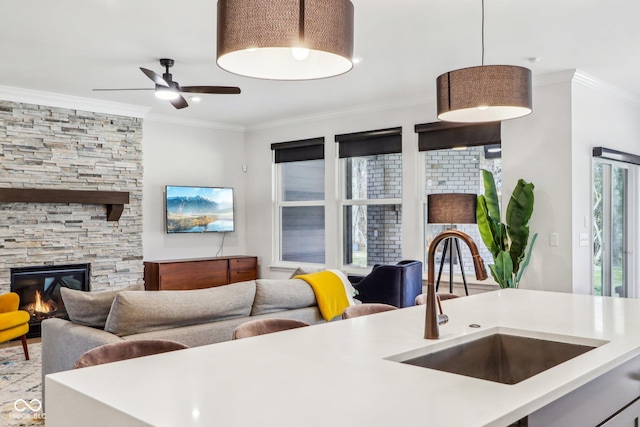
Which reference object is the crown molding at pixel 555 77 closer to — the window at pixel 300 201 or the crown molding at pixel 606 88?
the crown molding at pixel 606 88

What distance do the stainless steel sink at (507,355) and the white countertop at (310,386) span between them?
1.9 inches

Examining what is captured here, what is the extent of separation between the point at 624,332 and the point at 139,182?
19.6 ft

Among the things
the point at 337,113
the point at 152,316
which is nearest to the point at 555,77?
the point at 337,113

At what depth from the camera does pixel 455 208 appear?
5.24 m

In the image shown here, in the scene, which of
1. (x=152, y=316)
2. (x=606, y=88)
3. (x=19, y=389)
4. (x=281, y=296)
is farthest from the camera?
(x=606, y=88)

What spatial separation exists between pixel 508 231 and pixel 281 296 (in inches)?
102

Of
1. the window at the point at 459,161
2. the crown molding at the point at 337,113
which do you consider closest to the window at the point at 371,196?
the crown molding at the point at 337,113

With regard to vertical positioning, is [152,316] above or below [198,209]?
below

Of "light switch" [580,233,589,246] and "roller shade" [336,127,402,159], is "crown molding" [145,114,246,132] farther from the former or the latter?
"light switch" [580,233,589,246]

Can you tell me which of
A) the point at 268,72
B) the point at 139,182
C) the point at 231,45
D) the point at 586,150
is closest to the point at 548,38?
the point at 586,150

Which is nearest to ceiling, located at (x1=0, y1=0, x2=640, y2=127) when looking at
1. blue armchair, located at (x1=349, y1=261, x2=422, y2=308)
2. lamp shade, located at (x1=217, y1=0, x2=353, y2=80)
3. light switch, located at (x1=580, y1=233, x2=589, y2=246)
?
light switch, located at (x1=580, y1=233, x2=589, y2=246)

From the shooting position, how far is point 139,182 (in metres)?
6.96

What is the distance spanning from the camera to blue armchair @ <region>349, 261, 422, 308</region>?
196 inches

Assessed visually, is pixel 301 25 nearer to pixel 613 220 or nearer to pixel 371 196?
pixel 371 196
